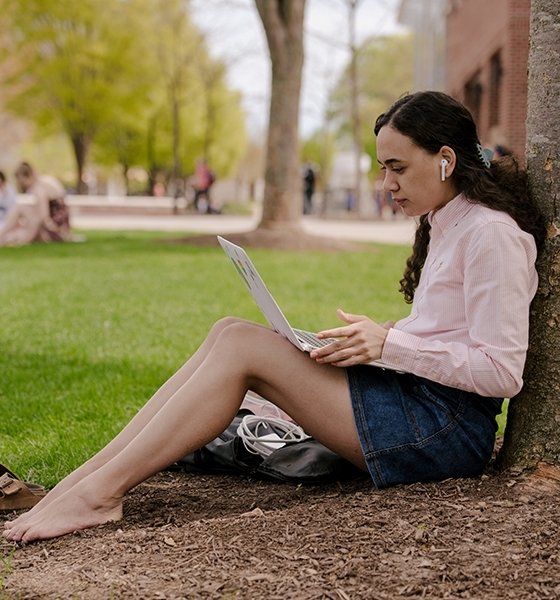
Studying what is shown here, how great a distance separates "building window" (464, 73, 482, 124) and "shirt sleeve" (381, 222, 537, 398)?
22607mm

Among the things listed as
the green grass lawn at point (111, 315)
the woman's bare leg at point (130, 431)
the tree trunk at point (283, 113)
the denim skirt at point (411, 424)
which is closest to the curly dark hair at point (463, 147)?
the denim skirt at point (411, 424)

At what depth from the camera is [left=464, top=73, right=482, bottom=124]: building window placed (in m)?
25.3

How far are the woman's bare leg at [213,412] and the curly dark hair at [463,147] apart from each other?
728 millimetres

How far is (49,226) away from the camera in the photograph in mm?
17672

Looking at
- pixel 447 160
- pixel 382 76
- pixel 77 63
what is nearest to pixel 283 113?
pixel 447 160

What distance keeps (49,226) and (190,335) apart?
1085cm

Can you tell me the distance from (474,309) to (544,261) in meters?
0.42

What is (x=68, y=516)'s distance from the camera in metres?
3.16

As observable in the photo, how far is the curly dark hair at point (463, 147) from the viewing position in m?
3.13

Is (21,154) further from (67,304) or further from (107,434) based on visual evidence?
(107,434)

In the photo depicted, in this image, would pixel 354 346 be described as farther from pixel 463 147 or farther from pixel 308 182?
pixel 308 182

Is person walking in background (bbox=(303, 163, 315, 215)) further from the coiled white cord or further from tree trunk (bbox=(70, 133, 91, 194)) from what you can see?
the coiled white cord

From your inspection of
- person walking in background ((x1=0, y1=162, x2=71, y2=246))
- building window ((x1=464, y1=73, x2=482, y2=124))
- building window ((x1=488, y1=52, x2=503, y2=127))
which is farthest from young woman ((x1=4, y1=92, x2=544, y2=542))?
building window ((x1=464, y1=73, x2=482, y2=124))

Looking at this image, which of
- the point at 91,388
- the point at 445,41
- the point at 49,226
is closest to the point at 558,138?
the point at 91,388
